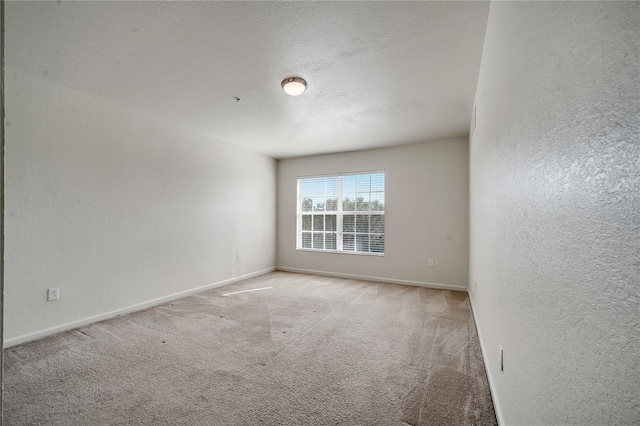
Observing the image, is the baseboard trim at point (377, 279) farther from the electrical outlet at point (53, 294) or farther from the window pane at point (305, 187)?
the electrical outlet at point (53, 294)

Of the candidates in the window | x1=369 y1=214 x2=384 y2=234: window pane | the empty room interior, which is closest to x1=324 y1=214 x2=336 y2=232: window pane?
the window

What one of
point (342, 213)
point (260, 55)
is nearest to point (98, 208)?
point (260, 55)

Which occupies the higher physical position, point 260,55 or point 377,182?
point 260,55

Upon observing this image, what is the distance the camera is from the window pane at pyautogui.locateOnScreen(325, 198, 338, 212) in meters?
5.47

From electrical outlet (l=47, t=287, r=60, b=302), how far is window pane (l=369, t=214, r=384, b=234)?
432 centimetres

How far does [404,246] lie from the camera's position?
4.75 meters

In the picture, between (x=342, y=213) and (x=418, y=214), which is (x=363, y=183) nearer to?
(x=342, y=213)

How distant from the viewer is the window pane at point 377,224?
501 centimetres

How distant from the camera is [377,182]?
5078mm

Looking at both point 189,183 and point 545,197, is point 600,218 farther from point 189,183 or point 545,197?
point 189,183

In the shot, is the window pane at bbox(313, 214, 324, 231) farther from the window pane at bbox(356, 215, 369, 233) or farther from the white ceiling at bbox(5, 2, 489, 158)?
the white ceiling at bbox(5, 2, 489, 158)

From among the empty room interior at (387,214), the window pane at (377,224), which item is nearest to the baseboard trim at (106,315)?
the empty room interior at (387,214)

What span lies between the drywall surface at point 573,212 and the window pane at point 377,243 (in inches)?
145

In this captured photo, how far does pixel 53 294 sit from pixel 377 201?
4.50 metres
